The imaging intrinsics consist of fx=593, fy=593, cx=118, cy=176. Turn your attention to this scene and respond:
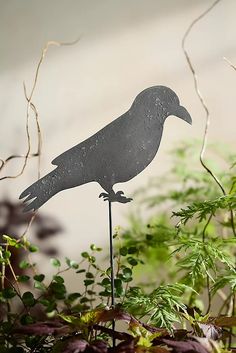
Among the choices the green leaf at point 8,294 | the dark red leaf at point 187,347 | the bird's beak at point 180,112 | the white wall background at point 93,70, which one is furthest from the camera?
the white wall background at point 93,70

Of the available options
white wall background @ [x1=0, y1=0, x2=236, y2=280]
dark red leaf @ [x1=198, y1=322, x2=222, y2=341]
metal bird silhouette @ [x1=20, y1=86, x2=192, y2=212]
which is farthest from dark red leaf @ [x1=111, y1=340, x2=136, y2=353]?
white wall background @ [x1=0, y1=0, x2=236, y2=280]

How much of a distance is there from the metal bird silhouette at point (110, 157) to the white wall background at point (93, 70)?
0.50 m

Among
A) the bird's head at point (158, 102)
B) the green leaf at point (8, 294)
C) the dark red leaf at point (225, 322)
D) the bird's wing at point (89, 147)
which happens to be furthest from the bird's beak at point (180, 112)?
the green leaf at point (8, 294)

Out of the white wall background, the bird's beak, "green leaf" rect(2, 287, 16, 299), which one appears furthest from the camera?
the white wall background

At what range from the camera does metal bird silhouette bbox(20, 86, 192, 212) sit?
1.03 metres

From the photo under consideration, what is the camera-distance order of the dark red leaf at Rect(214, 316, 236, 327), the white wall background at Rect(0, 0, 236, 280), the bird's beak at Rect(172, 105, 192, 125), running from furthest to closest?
the white wall background at Rect(0, 0, 236, 280) < the bird's beak at Rect(172, 105, 192, 125) < the dark red leaf at Rect(214, 316, 236, 327)

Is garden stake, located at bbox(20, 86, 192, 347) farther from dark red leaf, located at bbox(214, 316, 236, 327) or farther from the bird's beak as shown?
dark red leaf, located at bbox(214, 316, 236, 327)

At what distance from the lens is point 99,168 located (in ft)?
3.38

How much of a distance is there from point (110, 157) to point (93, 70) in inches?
22.0

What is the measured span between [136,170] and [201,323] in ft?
0.92

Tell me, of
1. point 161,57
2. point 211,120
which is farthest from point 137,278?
point 161,57

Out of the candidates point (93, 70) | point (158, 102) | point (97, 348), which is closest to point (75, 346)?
point (97, 348)

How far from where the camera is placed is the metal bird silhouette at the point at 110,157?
103 cm

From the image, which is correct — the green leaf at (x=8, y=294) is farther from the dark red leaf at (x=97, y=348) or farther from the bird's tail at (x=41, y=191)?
the dark red leaf at (x=97, y=348)
